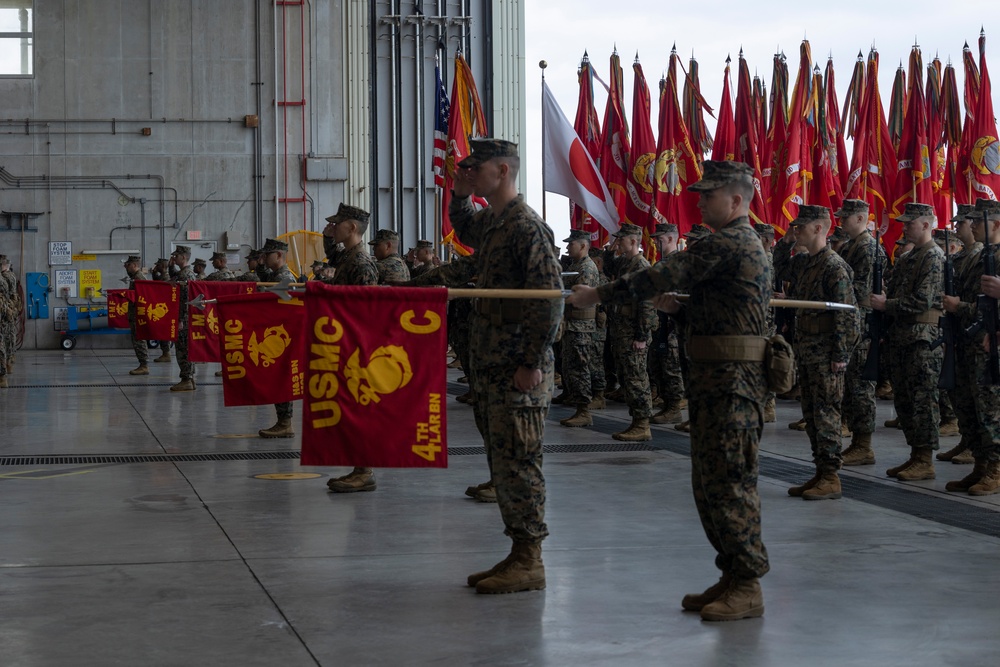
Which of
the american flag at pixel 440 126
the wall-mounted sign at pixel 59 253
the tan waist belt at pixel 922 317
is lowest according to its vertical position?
the tan waist belt at pixel 922 317

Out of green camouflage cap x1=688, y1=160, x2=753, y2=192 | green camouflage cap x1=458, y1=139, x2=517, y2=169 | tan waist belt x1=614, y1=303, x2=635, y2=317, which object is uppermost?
green camouflage cap x1=458, y1=139, x2=517, y2=169

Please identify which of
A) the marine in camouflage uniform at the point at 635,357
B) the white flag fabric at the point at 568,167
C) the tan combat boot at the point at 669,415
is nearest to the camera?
the marine in camouflage uniform at the point at 635,357

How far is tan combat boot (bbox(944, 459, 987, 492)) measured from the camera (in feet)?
25.8

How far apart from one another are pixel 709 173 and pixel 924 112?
620 inches

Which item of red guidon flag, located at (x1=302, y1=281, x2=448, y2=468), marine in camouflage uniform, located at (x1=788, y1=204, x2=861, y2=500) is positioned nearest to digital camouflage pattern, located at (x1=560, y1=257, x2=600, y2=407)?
marine in camouflage uniform, located at (x1=788, y1=204, x2=861, y2=500)

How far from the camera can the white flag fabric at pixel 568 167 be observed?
43.4 feet

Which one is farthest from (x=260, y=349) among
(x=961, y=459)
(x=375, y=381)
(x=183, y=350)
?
(x=183, y=350)

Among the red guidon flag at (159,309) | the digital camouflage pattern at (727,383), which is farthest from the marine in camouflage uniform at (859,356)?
the red guidon flag at (159,309)

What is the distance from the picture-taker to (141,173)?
27453mm

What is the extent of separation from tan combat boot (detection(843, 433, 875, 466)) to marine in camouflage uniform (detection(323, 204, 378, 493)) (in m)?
3.53

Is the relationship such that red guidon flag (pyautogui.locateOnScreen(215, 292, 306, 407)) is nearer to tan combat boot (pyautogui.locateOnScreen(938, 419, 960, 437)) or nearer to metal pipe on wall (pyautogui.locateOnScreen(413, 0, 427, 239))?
tan combat boot (pyautogui.locateOnScreen(938, 419, 960, 437))

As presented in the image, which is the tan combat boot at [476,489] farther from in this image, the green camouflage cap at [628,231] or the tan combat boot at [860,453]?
the green camouflage cap at [628,231]

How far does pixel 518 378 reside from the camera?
5.30 meters

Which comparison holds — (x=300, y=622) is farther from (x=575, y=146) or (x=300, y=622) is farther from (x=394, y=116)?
(x=394, y=116)
